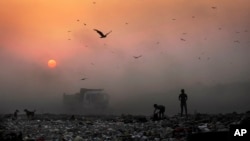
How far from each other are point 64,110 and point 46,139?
109 feet

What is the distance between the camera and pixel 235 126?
5.72 m

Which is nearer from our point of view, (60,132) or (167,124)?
(60,132)

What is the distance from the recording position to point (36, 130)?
1552 centimetres

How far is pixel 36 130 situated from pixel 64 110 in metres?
30.8

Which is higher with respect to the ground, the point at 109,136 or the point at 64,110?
the point at 64,110

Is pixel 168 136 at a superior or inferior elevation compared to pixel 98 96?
inferior

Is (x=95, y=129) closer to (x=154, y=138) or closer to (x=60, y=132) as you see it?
(x=60, y=132)

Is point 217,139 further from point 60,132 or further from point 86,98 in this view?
point 86,98

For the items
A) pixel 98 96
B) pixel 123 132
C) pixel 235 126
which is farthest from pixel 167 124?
pixel 98 96

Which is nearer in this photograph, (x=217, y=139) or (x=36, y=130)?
(x=217, y=139)

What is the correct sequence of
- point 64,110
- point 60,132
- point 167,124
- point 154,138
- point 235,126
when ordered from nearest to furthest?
point 235,126 < point 154,138 < point 60,132 < point 167,124 < point 64,110

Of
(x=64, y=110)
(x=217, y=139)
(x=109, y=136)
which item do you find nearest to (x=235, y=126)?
(x=217, y=139)

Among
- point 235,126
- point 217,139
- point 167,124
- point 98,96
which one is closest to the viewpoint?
point 235,126

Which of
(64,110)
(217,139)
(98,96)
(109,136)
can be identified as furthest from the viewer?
(64,110)
